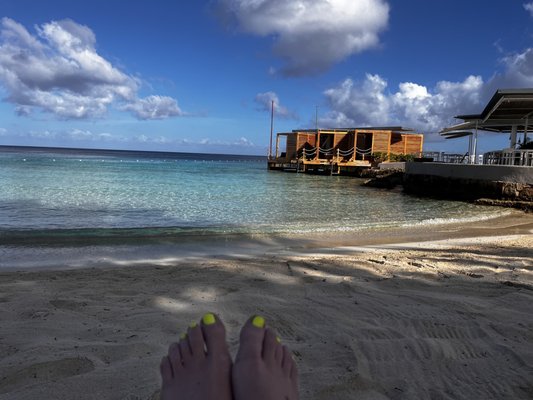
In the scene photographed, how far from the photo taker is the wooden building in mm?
32688

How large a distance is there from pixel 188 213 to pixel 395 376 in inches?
351

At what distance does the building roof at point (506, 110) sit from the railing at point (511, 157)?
5.40 ft

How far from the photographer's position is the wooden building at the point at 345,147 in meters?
32.7

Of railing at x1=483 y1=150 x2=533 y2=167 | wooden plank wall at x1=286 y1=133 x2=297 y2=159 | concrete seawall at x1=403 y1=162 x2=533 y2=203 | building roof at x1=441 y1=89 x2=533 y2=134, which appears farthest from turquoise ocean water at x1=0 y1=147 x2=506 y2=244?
wooden plank wall at x1=286 y1=133 x2=297 y2=159

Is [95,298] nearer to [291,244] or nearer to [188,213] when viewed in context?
[291,244]

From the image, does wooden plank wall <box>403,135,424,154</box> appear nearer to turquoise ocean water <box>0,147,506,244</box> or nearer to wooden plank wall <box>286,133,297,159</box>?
wooden plank wall <box>286,133,297,159</box>

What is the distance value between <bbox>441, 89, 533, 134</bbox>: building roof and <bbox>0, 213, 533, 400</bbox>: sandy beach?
10952mm

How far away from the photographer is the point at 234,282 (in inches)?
151

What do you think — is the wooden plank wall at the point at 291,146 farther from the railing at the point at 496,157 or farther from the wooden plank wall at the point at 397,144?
the railing at the point at 496,157

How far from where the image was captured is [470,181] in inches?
614

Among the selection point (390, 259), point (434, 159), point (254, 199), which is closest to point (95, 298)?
point (390, 259)

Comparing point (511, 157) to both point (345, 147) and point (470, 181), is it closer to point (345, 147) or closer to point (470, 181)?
point (470, 181)

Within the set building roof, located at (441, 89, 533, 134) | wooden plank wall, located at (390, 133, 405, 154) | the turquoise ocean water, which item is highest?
building roof, located at (441, 89, 533, 134)

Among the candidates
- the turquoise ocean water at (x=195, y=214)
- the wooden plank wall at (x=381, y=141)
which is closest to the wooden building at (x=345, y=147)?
the wooden plank wall at (x=381, y=141)
